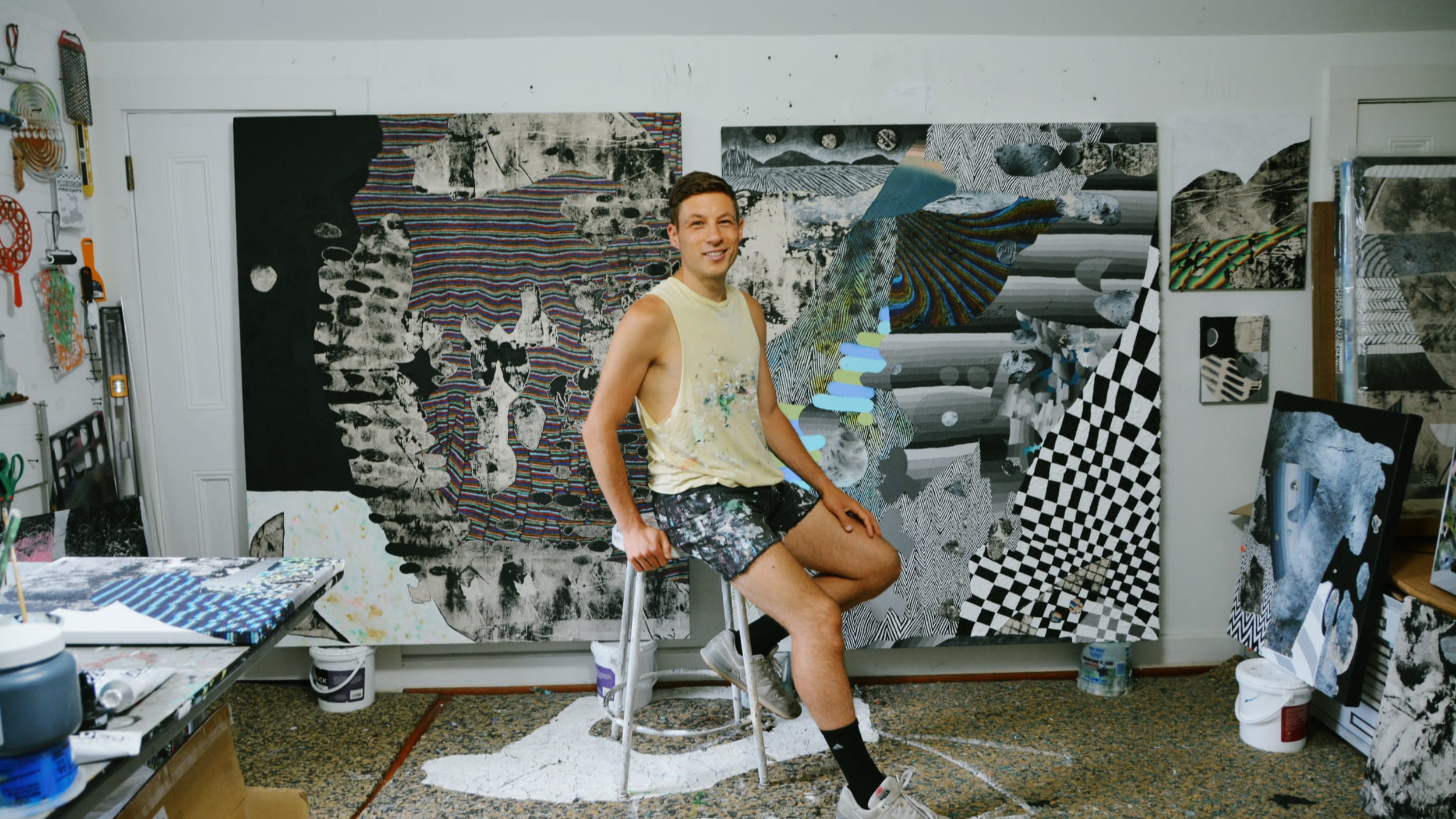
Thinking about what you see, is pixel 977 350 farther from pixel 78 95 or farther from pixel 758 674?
pixel 78 95

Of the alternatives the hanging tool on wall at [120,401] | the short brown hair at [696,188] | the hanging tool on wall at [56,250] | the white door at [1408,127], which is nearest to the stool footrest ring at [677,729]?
the short brown hair at [696,188]

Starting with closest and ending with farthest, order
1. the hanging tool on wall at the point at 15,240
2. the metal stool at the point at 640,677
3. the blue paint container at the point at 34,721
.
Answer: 1. the blue paint container at the point at 34,721
2. the metal stool at the point at 640,677
3. the hanging tool on wall at the point at 15,240

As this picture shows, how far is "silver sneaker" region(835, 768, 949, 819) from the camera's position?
77.1 inches

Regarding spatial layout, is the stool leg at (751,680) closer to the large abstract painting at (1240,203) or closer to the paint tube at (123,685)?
the paint tube at (123,685)

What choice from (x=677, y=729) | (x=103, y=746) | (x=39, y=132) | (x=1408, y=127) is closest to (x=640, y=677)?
(x=677, y=729)

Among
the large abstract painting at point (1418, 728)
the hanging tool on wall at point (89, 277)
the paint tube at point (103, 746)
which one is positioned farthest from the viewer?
the hanging tool on wall at point (89, 277)

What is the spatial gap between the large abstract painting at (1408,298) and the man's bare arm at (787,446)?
1.66m

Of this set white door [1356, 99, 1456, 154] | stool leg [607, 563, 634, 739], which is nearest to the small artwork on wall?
white door [1356, 99, 1456, 154]

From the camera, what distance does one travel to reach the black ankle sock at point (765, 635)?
92.5 inches

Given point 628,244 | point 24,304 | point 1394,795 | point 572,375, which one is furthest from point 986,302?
point 24,304

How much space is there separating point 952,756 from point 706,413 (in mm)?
1126

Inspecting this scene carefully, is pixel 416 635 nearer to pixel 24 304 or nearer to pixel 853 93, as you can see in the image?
pixel 24 304

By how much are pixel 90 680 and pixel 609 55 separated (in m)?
2.21

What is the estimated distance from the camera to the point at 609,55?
279 cm
